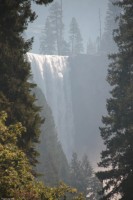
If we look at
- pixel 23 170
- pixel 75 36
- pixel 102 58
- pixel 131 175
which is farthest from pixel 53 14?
pixel 23 170

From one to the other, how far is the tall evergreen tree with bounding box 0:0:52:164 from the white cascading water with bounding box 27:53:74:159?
4652 centimetres

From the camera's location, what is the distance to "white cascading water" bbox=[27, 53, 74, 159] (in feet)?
207

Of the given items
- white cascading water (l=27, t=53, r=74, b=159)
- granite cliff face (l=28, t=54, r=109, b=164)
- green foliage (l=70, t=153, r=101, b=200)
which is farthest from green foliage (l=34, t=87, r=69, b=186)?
granite cliff face (l=28, t=54, r=109, b=164)

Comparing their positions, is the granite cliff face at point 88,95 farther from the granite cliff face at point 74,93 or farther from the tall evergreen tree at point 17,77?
the tall evergreen tree at point 17,77

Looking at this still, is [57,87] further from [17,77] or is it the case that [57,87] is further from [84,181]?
[17,77]

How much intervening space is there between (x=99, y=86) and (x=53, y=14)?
1486 inches

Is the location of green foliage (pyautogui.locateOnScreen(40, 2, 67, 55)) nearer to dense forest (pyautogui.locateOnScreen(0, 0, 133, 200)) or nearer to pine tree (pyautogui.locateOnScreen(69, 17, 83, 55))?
pine tree (pyautogui.locateOnScreen(69, 17, 83, 55))

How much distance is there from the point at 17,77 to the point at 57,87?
49303 mm

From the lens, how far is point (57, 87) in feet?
214

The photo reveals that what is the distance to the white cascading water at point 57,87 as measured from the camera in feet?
207

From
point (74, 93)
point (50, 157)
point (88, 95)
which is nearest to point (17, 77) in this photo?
point (50, 157)

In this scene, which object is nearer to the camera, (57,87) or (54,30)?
(57,87)

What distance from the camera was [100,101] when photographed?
217 feet

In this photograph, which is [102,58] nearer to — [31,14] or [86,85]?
[86,85]
